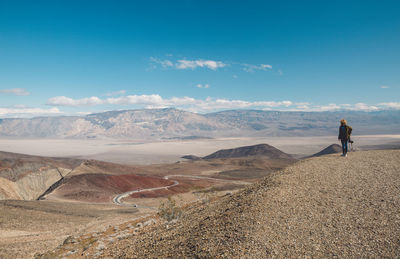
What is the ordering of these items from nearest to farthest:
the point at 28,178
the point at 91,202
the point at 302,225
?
the point at 302,225, the point at 91,202, the point at 28,178

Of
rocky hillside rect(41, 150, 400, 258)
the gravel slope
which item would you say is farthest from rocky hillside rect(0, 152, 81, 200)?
the gravel slope

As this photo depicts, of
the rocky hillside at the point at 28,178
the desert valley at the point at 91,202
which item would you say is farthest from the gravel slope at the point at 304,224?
the rocky hillside at the point at 28,178

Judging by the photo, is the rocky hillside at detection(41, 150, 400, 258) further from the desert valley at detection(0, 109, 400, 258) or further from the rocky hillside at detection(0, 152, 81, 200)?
the rocky hillside at detection(0, 152, 81, 200)

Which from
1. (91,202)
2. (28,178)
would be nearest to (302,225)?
(91,202)

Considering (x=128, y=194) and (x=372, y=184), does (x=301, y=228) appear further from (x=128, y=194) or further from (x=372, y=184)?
(x=128, y=194)

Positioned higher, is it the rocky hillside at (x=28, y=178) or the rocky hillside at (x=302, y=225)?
the rocky hillside at (x=302, y=225)

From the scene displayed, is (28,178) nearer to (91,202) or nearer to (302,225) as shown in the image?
(91,202)

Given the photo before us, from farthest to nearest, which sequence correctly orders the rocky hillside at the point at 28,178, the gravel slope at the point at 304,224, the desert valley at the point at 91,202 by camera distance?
the rocky hillside at the point at 28,178, the desert valley at the point at 91,202, the gravel slope at the point at 304,224

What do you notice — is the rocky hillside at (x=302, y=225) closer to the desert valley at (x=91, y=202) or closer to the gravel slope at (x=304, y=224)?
the gravel slope at (x=304, y=224)
